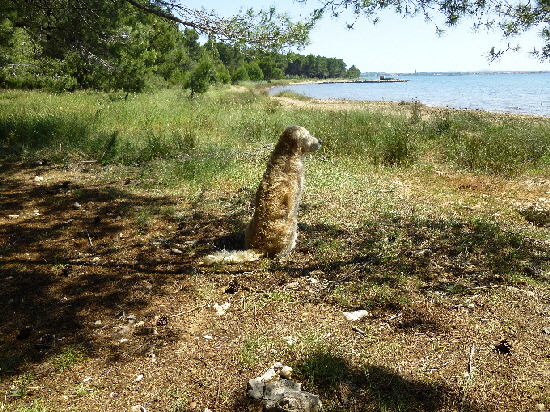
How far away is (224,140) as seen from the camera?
35.8 feet

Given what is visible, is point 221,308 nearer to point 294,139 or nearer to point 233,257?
point 233,257

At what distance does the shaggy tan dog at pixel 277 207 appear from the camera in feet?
15.5

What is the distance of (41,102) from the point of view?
14.2 m

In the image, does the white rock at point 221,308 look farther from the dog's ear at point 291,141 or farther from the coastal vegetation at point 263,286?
the dog's ear at point 291,141

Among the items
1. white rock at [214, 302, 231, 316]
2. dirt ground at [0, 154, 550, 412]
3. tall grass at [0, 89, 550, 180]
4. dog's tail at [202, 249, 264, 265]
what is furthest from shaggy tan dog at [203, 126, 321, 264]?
tall grass at [0, 89, 550, 180]

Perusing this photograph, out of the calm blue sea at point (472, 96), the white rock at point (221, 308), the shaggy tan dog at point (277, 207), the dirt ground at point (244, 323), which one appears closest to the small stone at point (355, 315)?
the dirt ground at point (244, 323)

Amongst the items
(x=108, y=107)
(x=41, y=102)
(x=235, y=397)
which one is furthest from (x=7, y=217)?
(x=41, y=102)

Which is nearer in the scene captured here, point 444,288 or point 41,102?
point 444,288

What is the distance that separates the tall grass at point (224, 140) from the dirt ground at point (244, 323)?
3.27 meters

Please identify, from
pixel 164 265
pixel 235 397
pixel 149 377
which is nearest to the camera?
pixel 235 397

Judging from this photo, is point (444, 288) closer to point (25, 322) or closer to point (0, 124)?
point (25, 322)

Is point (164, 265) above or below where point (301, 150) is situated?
below

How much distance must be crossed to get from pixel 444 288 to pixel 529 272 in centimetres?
106

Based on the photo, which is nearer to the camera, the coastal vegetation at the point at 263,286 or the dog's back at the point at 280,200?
the coastal vegetation at the point at 263,286
